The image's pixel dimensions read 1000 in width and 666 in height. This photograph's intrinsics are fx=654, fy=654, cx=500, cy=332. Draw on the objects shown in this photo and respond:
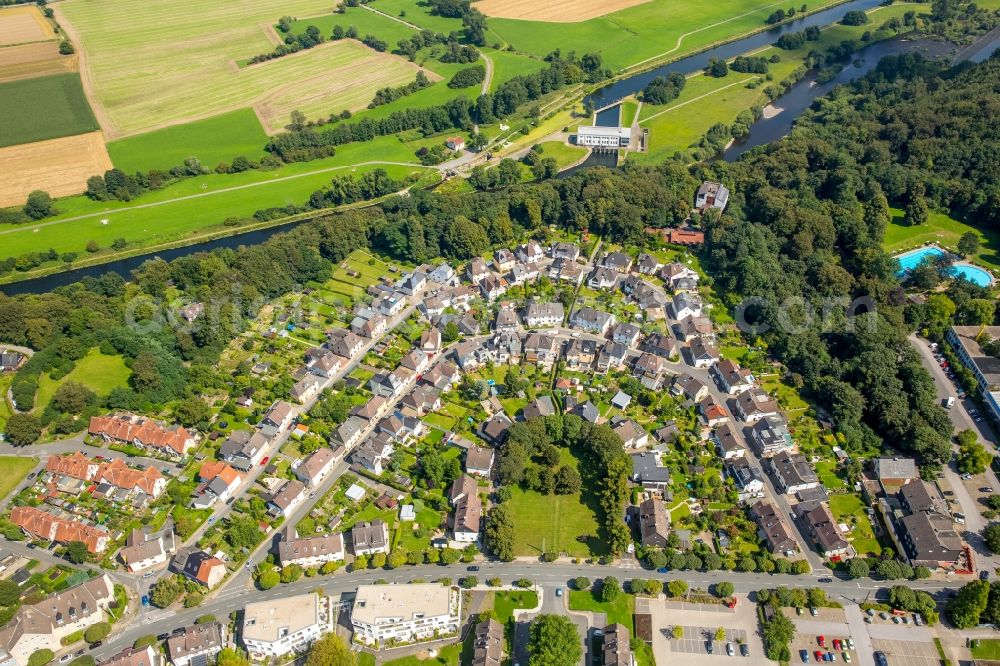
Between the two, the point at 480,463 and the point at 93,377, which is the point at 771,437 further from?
the point at 93,377

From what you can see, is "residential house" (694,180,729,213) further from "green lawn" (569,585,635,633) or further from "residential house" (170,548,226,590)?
"residential house" (170,548,226,590)

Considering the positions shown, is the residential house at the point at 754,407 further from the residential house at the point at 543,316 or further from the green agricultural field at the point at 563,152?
the green agricultural field at the point at 563,152

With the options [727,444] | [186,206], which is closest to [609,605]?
[727,444]

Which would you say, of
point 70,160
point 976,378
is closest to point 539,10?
point 70,160

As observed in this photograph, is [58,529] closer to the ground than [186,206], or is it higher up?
closer to the ground

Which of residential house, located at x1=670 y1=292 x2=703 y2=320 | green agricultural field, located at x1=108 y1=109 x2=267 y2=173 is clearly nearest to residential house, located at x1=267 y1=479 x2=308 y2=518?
residential house, located at x1=670 y1=292 x2=703 y2=320

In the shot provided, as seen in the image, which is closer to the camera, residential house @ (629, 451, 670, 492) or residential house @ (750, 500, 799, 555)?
residential house @ (750, 500, 799, 555)

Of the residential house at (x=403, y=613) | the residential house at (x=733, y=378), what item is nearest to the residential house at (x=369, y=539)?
the residential house at (x=403, y=613)
